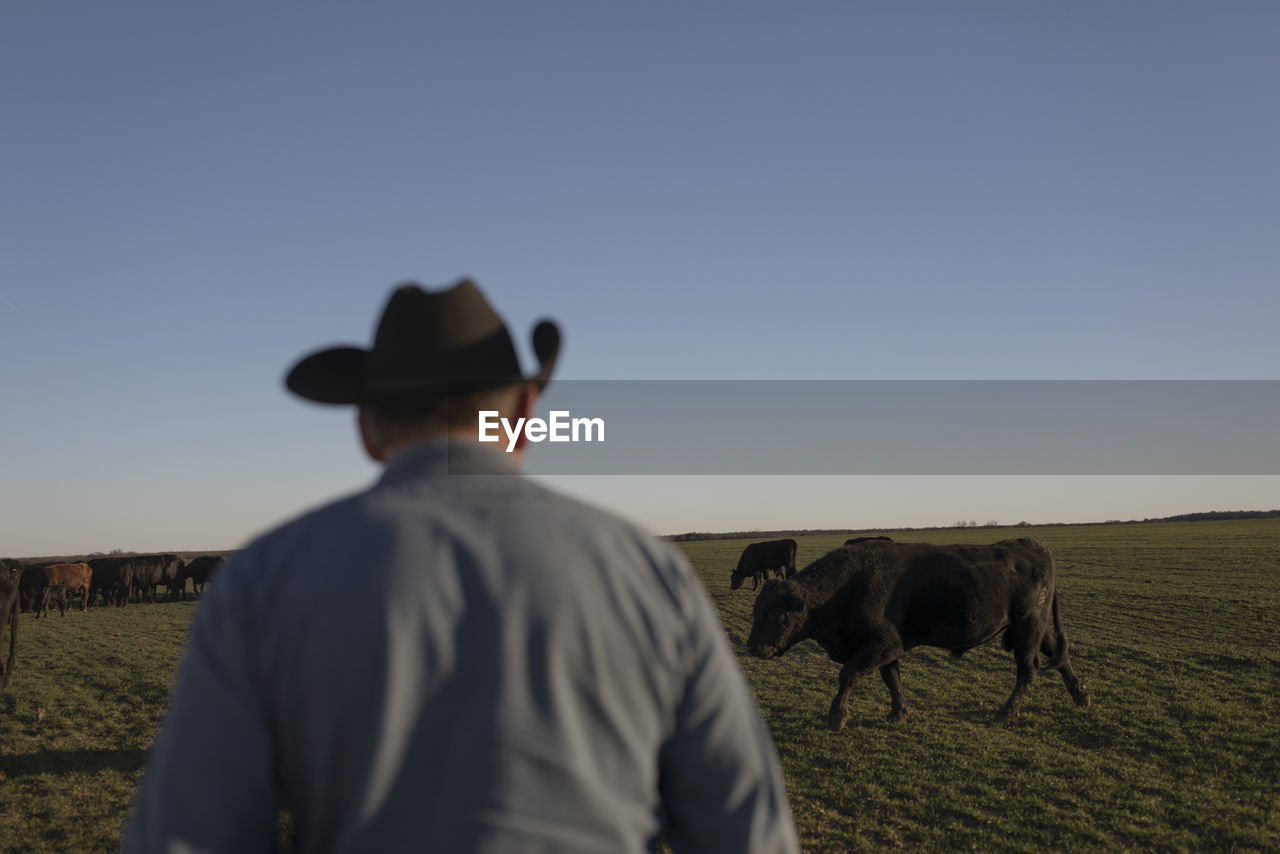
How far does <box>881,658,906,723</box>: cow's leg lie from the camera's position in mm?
10992

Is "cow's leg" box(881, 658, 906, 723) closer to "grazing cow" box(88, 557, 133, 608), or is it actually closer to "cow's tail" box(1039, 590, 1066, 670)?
"cow's tail" box(1039, 590, 1066, 670)

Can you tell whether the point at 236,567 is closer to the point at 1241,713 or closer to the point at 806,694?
the point at 806,694

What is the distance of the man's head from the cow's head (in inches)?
366

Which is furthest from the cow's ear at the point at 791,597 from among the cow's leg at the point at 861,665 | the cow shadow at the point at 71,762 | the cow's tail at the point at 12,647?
the cow's tail at the point at 12,647

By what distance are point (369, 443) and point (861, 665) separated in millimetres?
9740

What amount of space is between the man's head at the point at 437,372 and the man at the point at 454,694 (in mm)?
138

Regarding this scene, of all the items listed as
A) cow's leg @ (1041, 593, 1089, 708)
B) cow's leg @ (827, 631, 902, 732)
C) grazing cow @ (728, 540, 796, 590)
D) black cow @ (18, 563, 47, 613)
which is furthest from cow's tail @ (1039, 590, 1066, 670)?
black cow @ (18, 563, 47, 613)

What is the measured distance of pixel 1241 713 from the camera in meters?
11.2

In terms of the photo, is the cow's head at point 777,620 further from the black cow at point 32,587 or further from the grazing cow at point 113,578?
the grazing cow at point 113,578

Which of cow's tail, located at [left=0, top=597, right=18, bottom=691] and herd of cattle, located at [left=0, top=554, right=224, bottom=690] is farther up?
cow's tail, located at [left=0, top=597, right=18, bottom=691]

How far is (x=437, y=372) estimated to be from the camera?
1.78 m

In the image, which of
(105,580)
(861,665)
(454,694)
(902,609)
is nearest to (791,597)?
(861,665)

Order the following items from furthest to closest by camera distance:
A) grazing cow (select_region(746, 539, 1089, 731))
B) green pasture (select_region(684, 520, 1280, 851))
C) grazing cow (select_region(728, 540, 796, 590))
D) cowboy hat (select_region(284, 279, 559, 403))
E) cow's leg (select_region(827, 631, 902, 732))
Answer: grazing cow (select_region(728, 540, 796, 590)) → grazing cow (select_region(746, 539, 1089, 731)) → cow's leg (select_region(827, 631, 902, 732)) → green pasture (select_region(684, 520, 1280, 851)) → cowboy hat (select_region(284, 279, 559, 403))

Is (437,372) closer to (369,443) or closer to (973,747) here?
(369,443)
